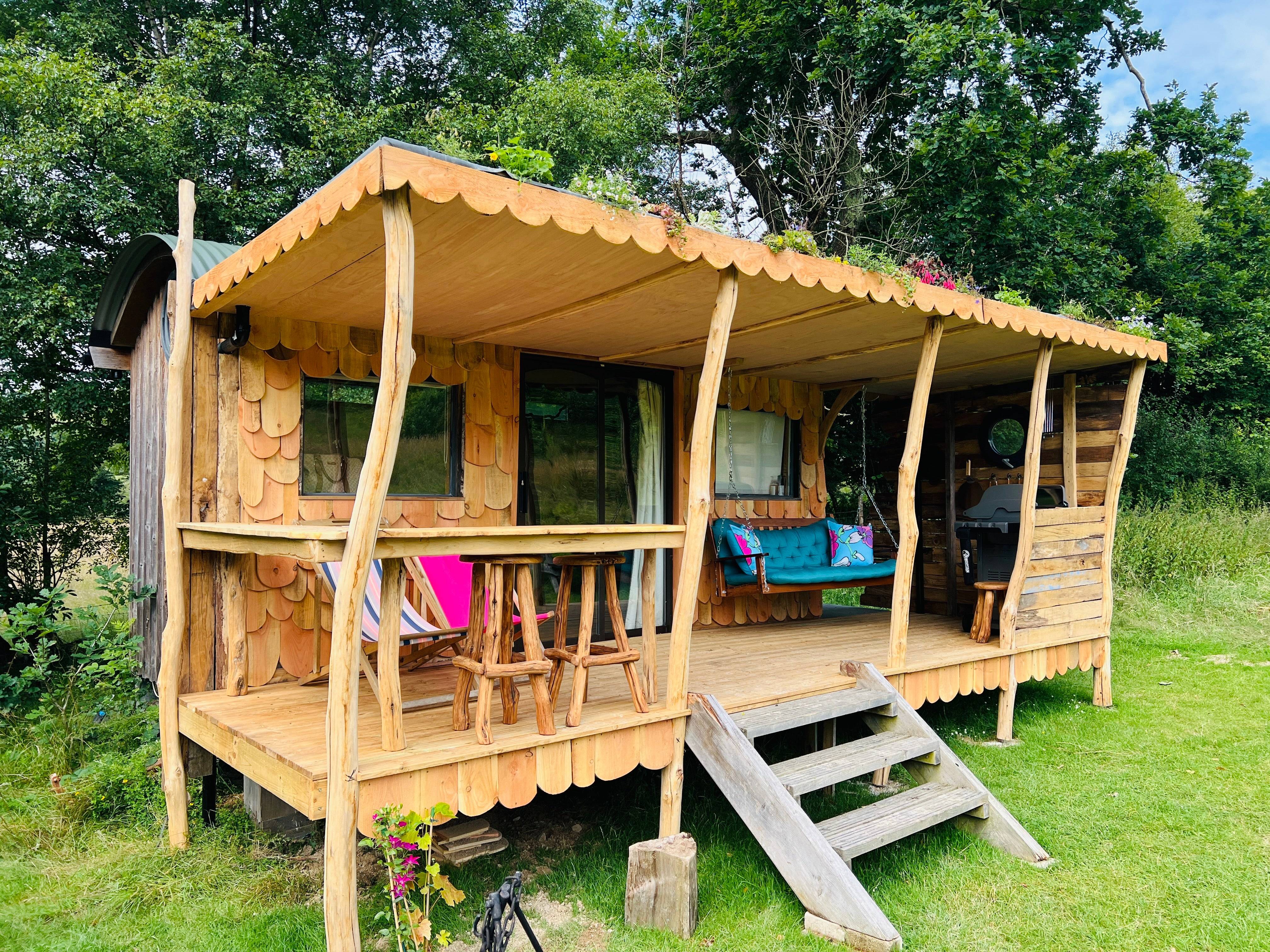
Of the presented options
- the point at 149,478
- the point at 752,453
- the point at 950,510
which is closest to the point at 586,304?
the point at 149,478

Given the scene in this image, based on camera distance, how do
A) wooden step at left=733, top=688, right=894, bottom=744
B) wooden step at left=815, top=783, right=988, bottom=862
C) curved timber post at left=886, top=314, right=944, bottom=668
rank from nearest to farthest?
1. wooden step at left=815, top=783, right=988, bottom=862
2. wooden step at left=733, top=688, right=894, bottom=744
3. curved timber post at left=886, top=314, right=944, bottom=668

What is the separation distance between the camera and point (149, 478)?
4.75m

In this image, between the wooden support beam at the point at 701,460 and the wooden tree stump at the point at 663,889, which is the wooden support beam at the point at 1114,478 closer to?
the wooden support beam at the point at 701,460

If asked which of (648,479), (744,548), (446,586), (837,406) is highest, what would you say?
(837,406)

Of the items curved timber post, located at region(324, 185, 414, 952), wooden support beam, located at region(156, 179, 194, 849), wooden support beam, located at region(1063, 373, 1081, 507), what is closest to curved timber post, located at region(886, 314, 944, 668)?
wooden support beam, located at region(1063, 373, 1081, 507)

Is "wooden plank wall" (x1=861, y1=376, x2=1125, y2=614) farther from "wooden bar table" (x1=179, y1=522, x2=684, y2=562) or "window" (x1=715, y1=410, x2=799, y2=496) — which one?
"wooden bar table" (x1=179, y1=522, x2=684, y2=562)

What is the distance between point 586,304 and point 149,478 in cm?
280

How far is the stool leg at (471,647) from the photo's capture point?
10.3 ft

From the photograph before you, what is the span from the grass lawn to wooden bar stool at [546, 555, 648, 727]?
2.76 ft

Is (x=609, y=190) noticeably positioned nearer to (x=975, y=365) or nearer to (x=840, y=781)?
(x=840, y=781)

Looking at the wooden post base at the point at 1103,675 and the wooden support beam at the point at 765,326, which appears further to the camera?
the wooden post base at the point at 1103,675

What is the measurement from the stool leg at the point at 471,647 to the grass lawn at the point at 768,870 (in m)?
0.79

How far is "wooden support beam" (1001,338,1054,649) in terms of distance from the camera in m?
5.16

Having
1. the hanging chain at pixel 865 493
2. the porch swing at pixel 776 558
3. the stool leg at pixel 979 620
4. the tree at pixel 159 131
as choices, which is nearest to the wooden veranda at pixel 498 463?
the stool leg at pixel 979 620
